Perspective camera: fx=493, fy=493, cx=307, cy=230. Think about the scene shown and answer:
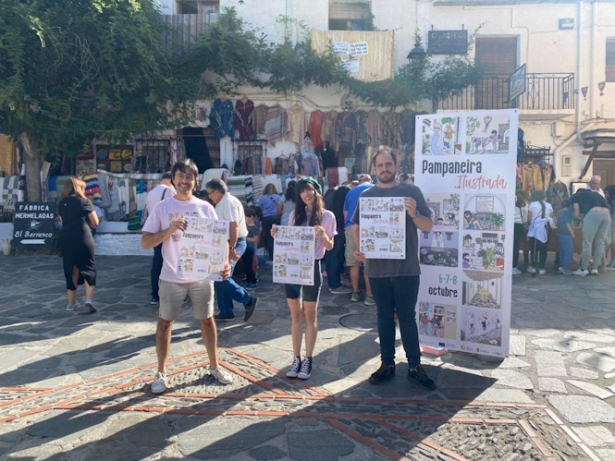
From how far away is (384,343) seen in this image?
4.38 m

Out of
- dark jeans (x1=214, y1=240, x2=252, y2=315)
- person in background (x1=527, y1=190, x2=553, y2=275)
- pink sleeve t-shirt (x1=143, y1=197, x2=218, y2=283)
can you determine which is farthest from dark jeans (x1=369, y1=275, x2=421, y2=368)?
person in background (x1=527, y1=190, x2=553, y2=275)

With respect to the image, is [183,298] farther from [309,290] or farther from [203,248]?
[309,290]

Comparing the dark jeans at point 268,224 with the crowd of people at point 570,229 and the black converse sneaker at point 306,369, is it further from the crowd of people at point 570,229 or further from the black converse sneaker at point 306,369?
the black converse sneaker at point 306,369

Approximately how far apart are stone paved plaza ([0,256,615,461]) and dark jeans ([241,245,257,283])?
1.79 m

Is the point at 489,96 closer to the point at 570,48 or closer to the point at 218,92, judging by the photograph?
the point at 570,48

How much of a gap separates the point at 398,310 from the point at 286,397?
3.94 ft

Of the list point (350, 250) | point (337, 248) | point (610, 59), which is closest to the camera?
point (350, 250)

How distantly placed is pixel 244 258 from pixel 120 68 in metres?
6.49

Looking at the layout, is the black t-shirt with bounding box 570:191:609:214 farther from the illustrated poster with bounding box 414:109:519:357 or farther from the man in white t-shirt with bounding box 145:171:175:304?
the man in white t-shirt with bounding box 145:171:175:304

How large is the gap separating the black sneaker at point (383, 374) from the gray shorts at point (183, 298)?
1530 mm

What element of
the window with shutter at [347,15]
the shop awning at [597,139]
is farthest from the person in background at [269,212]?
the shop awning at [597,139]

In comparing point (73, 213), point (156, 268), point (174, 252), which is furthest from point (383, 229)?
point (73, 213)

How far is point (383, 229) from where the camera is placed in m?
4.20

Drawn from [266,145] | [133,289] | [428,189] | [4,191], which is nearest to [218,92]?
[266,145]
